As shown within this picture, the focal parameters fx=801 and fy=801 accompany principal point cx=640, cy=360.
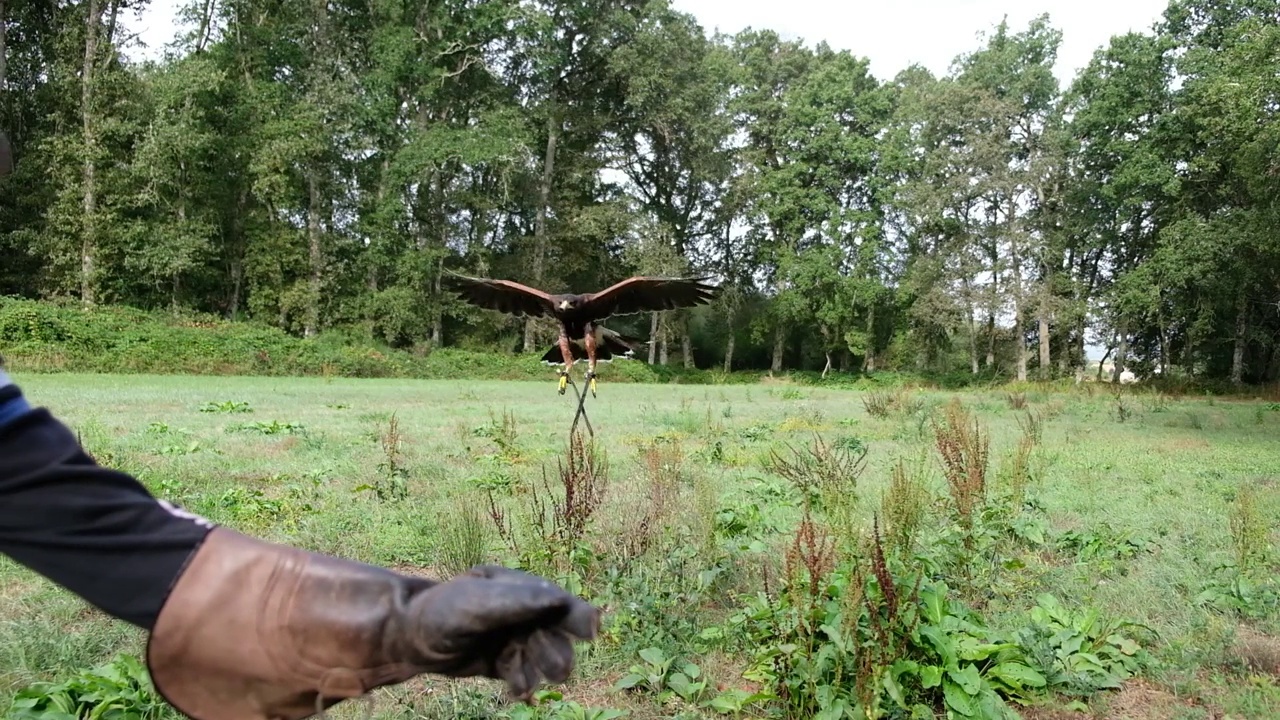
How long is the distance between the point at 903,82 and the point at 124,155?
3397cm

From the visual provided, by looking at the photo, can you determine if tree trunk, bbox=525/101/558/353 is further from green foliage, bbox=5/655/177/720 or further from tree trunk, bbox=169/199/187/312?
green foliage, bbox=5/655/177/720

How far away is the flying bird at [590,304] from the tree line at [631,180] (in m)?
18.2

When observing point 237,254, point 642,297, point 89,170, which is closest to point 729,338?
point 237,254

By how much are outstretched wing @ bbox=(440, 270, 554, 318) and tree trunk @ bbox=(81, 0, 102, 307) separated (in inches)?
726

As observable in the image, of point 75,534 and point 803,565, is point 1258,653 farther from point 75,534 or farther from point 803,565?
point 75,534

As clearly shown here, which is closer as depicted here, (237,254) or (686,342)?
(237,254)

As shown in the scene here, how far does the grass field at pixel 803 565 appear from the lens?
2955 mm

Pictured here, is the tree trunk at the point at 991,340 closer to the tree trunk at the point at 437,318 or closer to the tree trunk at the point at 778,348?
the tree trunk at the point at 778,348

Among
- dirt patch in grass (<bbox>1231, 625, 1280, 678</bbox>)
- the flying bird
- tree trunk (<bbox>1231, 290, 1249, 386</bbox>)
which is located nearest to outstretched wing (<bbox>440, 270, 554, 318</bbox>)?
the flying bird

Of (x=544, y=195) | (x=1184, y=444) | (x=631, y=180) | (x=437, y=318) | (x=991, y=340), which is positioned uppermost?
(x=631, y=180)

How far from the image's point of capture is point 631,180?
3706cm

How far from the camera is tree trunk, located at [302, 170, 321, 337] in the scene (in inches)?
1073

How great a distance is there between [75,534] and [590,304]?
319 inches

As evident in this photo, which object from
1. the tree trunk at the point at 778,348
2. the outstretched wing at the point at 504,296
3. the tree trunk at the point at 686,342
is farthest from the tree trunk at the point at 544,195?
the outstretched wing at the point at 504,296
